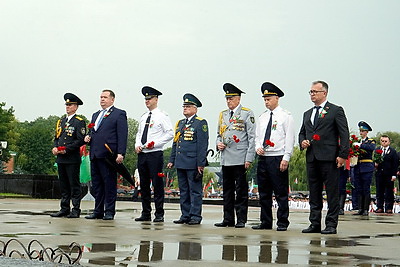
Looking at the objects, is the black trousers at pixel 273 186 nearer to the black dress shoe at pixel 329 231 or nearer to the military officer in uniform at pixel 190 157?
the black dress shoe at pixel 329 231

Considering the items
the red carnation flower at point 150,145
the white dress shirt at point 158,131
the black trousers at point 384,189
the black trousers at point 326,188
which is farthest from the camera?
the black trousers at point 384,189

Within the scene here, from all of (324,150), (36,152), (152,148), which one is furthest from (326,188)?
(36,152)

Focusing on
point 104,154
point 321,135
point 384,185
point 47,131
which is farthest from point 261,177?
point 47,131

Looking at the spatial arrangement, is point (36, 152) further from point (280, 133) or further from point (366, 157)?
point (280, 133)

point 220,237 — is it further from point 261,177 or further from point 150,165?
point 150,165

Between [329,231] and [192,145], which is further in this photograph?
[192,145]

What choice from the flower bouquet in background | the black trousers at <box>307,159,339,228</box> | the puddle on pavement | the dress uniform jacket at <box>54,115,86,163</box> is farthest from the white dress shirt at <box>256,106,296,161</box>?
the flower bouquet in background

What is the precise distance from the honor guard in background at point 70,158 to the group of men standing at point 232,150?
19 mm

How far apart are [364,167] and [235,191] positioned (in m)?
6.69

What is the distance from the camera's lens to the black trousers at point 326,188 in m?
9.74

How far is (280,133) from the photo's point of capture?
1041 cm

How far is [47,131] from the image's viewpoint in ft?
346

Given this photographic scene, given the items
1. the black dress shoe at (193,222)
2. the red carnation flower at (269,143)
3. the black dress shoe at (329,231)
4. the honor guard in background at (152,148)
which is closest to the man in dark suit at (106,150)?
the honor guard in background at (152,148)

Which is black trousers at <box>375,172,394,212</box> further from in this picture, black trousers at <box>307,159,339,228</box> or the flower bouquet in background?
black trousers at <box>307,159,339,228</box>
